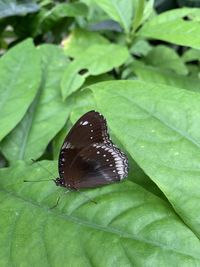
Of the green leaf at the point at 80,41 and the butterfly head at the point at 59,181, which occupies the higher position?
the butterfly head at the point at 59,181

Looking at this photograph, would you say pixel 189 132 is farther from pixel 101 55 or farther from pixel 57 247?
pixel 101 55

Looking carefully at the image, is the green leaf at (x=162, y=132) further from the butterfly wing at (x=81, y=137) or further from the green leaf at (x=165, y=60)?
the green leaf at (x=165, y=60)

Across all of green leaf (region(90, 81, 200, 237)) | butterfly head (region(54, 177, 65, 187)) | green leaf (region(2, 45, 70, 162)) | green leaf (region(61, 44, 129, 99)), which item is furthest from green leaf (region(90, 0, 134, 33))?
butterfly head (region(54, 177, 65, 187))

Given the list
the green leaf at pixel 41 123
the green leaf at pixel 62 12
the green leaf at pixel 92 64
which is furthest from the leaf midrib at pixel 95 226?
the green leaf at pixel 62 12

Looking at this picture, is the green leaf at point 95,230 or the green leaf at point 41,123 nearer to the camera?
the green leaf at point 95,230

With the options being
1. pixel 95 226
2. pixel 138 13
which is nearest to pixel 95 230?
pixel 95 226

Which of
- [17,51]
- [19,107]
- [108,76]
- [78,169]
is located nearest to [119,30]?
[108,76]
